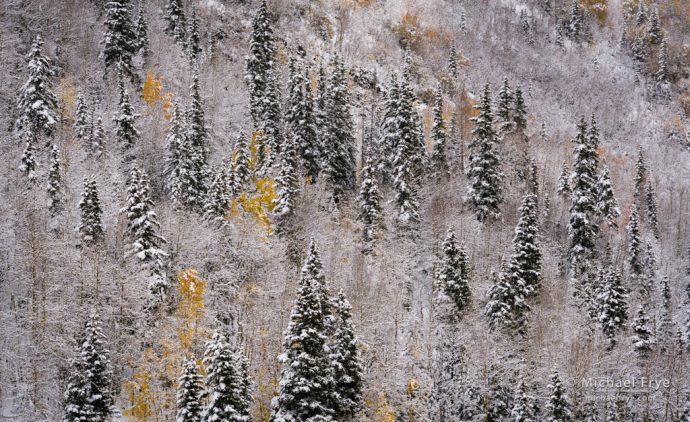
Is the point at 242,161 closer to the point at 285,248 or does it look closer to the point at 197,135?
the point at 197,135

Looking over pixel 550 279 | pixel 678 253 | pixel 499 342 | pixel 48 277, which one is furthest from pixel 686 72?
pixel 48 277

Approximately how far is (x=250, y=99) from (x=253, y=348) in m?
35.1

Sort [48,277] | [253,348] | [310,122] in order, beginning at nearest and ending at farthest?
1. [48,277]
2. [253,348]
3. [310,122]

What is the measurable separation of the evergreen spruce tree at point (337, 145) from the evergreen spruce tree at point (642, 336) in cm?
2854

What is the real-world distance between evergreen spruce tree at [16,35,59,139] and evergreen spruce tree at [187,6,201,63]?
70.1 feet

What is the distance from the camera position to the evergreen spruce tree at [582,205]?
5325 cm

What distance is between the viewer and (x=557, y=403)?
39594mm

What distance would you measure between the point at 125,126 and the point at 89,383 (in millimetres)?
34695

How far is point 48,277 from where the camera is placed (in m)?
39.2

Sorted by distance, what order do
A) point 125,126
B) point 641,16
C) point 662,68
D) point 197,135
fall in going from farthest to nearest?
1. point 641,16
2. point 662,68
3. point 125,126
4. point 197,135

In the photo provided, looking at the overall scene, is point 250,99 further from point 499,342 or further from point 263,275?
point 499,342

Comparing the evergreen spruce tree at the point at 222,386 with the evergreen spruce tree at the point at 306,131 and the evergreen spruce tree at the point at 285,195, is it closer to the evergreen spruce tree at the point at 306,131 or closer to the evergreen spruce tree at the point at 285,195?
the evergreen spruce tree at the point at 285,195

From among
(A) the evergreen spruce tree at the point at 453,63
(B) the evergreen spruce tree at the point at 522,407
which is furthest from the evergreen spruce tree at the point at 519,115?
(A) the evergreen spruce tree at the point at 453,63

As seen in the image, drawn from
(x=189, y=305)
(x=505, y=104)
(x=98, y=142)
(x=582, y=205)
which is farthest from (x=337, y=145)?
(x=189, y=305)
